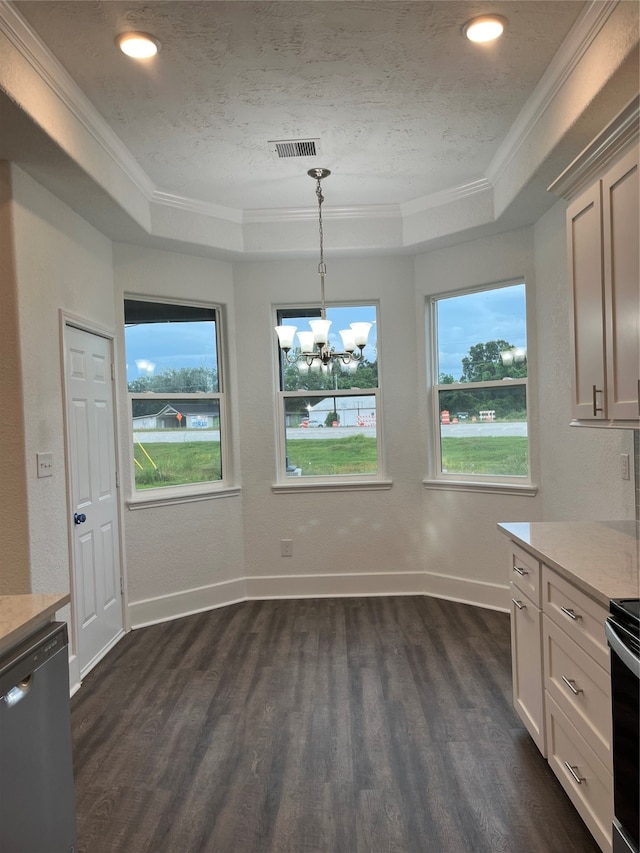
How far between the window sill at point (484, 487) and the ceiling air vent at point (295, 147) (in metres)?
2.50

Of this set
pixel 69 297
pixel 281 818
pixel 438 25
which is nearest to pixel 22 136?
pixel 69 297

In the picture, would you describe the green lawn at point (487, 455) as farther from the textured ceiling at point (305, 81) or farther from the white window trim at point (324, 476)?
the textured ceiling at point (305, 81)

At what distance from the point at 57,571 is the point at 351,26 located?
114 inches

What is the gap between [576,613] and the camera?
2002 mm

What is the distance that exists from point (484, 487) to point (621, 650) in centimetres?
286

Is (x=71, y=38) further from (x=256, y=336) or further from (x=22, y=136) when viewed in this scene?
(x=256, y=336)

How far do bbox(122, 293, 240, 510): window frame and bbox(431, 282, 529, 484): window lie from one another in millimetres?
1653

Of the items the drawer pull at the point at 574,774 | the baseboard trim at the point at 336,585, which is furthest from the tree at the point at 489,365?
the drawer pull at the point at 574,774

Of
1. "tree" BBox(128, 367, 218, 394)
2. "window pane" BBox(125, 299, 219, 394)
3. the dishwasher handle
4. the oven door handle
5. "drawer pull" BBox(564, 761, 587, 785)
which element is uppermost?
→ "window pane" BBox(125, 299, 219, 394)

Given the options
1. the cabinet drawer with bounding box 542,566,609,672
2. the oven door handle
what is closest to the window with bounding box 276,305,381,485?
the cabinet drawer with bounding box 542,566,609,672

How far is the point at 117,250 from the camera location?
13.9 feet

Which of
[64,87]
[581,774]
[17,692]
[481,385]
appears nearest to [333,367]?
[481,385]

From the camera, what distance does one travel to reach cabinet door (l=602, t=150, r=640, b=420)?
2025mm

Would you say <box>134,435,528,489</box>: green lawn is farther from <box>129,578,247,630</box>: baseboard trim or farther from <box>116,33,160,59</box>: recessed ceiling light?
<box>116,33,160,59</box>: recessed ceiling light
